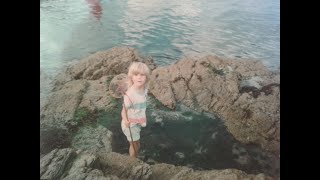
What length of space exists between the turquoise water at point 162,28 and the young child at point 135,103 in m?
0.13

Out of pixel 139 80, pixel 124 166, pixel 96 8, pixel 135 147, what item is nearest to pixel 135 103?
pixel 139 80

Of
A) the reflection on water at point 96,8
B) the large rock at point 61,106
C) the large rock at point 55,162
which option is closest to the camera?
the large rock at point 55,162

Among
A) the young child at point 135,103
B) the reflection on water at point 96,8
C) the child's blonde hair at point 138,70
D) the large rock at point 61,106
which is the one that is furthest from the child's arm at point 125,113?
the reflection on water at point 96,8

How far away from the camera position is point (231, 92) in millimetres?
2354

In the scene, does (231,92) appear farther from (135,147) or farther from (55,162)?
(55,162)

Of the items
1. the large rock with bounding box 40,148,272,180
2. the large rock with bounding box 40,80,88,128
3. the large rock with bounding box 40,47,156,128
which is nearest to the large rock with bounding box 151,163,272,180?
A: the large rock with bounding box 40,148,272,180

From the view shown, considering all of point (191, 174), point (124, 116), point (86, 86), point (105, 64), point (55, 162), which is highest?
point (105, 64)

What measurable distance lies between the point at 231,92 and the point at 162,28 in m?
0.60

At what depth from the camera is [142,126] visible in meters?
2.30

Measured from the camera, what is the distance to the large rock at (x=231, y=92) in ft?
7.58

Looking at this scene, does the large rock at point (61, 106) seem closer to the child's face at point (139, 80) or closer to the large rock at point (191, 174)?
the child's face at point (139, 80)
